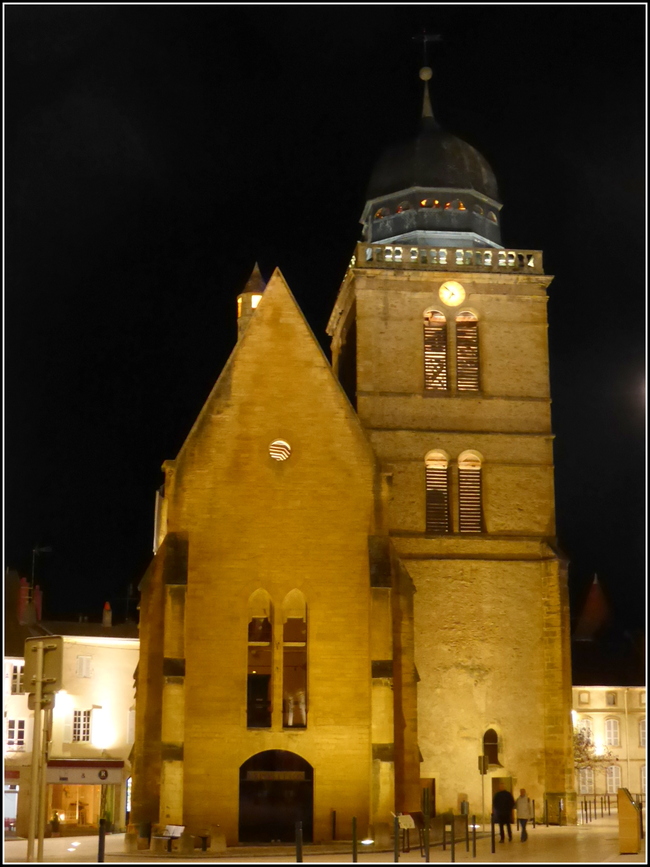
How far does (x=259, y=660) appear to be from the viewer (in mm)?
37250

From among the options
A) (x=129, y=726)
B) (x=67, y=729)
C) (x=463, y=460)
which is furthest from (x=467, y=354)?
(x=67, y=729)

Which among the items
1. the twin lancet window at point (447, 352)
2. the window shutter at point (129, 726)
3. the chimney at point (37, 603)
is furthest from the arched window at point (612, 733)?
the twin lancet window at point (447, 352)

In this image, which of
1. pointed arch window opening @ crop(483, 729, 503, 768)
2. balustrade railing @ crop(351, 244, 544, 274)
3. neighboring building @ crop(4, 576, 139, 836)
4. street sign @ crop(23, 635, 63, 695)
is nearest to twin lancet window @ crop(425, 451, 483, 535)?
pointed arch window opening @ crop(483, 729, 503, 768)

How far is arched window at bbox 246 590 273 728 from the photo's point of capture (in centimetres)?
3650

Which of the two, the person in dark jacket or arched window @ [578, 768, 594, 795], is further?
arched window @ [578, 768, 594, 795]

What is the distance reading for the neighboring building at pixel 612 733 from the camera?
71500mm

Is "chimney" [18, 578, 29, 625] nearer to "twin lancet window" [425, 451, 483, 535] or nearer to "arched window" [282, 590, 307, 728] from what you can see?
"twin lancet window" [425, 451, 483, 535]

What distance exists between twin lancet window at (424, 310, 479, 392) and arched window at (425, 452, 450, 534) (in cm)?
248

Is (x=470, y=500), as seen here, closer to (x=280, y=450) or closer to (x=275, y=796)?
(x=280, y=450)

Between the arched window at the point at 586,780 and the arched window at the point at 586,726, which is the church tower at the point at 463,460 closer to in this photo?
the arched window at the point at 586,726

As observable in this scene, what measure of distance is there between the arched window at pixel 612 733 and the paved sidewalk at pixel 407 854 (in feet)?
120

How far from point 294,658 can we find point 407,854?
26.5 ft

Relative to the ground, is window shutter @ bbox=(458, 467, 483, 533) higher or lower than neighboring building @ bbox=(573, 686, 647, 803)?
higher

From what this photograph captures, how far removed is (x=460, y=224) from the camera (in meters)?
47.7
